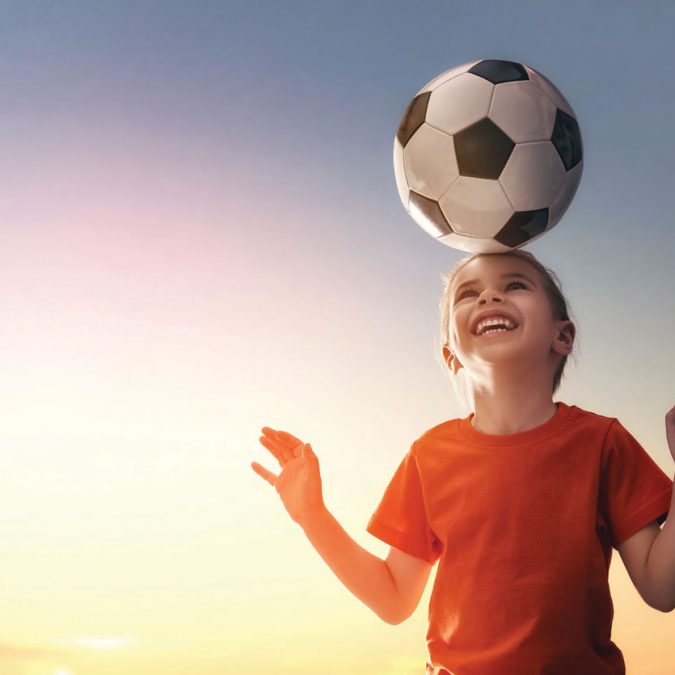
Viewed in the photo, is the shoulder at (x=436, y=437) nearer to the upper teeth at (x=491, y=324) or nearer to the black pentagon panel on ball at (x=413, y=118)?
the upper teeth at (x=491, y=324)

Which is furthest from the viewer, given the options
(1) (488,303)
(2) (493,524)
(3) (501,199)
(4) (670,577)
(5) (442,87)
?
(5) (442,87)

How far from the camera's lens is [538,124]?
381 cm

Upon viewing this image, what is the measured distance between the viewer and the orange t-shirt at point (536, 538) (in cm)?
301

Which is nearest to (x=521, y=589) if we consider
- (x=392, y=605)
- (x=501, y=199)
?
(x=392, y=605)

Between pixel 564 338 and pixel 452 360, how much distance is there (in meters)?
0.49

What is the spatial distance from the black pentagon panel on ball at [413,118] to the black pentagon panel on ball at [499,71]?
259mm

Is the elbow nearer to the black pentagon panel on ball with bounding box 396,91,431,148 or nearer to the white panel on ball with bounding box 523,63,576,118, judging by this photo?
the black pentagon panel on ball with bounding box 396,91,431,148

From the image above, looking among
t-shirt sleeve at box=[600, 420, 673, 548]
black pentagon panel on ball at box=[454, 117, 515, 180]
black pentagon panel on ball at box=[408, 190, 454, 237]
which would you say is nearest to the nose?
black pentagon panel on ball at box=[408, 190, 454, 237]

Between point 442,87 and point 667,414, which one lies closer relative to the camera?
point 667,414

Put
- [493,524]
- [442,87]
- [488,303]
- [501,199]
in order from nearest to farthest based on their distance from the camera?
[493,524] < [488,303] < [501,199] < [442,87]

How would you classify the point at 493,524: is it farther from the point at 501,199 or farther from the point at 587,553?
the point at 501,199

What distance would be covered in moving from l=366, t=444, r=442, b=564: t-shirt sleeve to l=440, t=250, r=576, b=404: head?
0.52 m

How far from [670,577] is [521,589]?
1.68ft

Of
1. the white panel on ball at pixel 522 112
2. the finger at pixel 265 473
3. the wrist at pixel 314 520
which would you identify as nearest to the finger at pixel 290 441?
the finger at pixel 265 473
